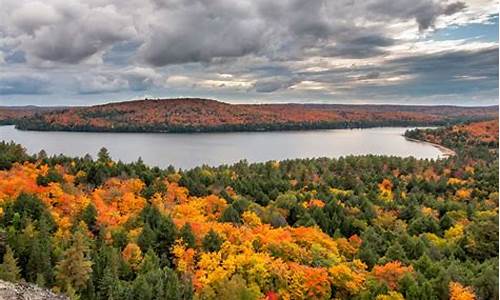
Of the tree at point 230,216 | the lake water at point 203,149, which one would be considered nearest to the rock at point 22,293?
the tree at point 230,216

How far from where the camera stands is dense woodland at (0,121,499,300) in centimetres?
3756

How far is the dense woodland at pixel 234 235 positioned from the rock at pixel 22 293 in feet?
17.0

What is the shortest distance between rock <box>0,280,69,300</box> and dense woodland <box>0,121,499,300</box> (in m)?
5.18

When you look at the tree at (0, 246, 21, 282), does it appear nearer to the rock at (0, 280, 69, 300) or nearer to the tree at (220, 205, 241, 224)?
the rock at (0, 280, 69, 300)

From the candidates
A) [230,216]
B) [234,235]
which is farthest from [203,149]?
[234,235]

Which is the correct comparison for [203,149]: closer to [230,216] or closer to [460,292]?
[230,216]

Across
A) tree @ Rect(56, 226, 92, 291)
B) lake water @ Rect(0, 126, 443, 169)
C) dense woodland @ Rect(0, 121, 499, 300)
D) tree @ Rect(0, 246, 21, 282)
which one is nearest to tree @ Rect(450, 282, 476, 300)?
dense woodland @ Rect(0, 121, 499, 300)

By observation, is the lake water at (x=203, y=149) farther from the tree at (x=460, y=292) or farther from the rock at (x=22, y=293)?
the rock at (x=22, y=293)

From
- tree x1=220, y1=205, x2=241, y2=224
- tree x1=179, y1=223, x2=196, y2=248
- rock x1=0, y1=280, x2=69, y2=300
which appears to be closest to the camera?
rock x1=0, y1=280, x2=69, y2=300

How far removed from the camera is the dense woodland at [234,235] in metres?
37.6

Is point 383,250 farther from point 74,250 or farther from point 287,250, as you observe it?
point 74,250

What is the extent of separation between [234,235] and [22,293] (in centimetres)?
3009

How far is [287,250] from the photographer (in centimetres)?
4719

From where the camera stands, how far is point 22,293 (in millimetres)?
22328
